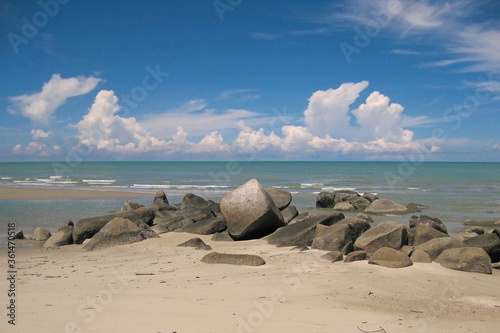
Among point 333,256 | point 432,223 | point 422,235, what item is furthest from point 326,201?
point 333,256

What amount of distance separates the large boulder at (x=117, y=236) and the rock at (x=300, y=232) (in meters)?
3.55

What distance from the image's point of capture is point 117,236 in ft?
36.7

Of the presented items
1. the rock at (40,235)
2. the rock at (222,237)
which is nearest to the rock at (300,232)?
the rock at (222,237)

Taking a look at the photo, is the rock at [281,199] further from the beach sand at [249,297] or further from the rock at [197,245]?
the beach sand at [249,297]

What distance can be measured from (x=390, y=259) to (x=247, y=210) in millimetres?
4554

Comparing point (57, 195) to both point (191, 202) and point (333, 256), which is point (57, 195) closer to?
point (191, 202)

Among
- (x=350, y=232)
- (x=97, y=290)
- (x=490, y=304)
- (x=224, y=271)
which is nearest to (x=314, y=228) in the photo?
(x=350, y=232)

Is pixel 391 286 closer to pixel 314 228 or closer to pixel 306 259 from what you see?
pixel 306 259

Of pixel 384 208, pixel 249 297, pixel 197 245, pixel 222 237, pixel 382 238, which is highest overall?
pixel 382 238

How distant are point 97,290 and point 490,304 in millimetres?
6009

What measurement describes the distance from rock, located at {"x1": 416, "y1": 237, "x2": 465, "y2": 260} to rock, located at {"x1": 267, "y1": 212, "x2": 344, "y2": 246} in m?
2.76

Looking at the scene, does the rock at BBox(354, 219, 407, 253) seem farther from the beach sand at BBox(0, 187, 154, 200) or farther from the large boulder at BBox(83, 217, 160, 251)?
the beach sand at BBox(0, 187, 154, 200)

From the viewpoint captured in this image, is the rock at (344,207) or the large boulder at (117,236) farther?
the rock at (344,207)

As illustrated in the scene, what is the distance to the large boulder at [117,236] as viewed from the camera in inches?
434
